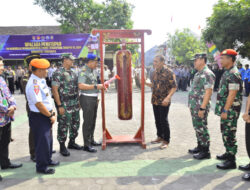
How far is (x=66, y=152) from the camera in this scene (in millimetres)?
4379

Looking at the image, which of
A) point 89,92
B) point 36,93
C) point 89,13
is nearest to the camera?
point 36,93

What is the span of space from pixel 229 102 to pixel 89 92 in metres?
2.48

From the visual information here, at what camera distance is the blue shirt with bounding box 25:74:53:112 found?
3.20m

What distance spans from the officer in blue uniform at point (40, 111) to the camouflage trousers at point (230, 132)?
8.88 ft

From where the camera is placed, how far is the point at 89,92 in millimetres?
4445

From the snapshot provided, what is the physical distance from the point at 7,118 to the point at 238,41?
1474 centimetres

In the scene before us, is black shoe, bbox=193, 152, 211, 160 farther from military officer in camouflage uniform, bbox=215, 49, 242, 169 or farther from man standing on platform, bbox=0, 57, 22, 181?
man standing on platform, bbox=0, 57, 22, 181

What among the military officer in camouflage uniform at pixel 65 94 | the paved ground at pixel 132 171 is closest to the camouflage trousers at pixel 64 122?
the military officer in camouflage uniform at pixel 65 94

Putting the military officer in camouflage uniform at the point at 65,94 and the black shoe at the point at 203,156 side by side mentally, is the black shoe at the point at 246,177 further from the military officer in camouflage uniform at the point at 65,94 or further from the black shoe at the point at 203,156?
the military officer in camouflage uniform at the point at 65,94

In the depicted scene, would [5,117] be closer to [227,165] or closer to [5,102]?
[5,102]

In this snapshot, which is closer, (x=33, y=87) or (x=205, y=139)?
(x=33, y=87)

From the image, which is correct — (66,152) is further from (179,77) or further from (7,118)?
(179,77)

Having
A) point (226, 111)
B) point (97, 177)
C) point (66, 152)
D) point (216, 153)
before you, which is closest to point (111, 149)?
point (66, 152)

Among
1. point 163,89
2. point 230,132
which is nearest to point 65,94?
point 163,89
